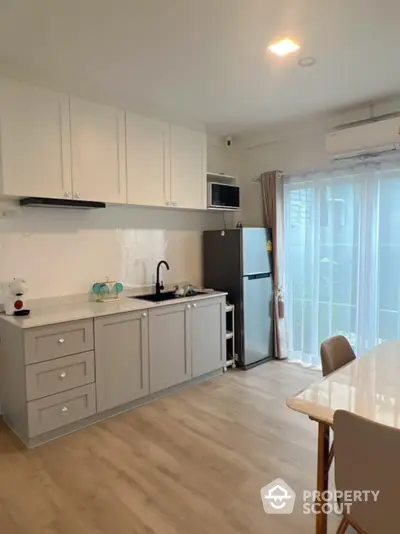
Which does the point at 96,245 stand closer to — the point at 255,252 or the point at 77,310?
the point at 77,310

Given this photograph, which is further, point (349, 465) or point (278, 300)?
point (278, 300)

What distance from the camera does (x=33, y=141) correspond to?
2.78m

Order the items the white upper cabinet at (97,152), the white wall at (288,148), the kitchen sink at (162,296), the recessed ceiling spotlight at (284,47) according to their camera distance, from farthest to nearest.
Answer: the kitchen sink at (162,296) → the white wall at (288,148) → the white upper cabinet at (97,152) → the recessed ceiling spotlight at (284,47)

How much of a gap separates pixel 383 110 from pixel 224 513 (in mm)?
3395

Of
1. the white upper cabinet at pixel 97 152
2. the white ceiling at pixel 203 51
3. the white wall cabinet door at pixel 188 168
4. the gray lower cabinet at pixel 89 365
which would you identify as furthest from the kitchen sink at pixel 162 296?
the white ceiling at pixel 203 51

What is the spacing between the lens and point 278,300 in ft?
14.0

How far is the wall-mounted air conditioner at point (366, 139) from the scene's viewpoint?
3162mm

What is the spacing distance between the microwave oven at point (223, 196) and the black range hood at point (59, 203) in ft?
4.27

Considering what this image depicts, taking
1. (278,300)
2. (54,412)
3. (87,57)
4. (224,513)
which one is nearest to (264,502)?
(224,513)

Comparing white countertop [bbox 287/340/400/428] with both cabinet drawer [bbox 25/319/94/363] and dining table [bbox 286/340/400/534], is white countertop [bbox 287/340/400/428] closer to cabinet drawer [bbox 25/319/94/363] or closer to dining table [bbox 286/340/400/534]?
dining table [bbox 286/340/400/534]

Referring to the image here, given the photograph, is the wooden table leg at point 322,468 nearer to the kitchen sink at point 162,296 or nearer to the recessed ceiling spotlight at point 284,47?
the recessed ceiling spotlight at point 284,47

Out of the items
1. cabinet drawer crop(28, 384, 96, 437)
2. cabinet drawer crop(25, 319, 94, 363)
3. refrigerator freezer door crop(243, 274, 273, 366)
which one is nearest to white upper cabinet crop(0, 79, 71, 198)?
cabinet drawer crop(25, 319, 94, 363)

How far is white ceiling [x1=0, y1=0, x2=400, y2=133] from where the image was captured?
201 centimetres

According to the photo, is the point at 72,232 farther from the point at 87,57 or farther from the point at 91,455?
the point at 91,455
